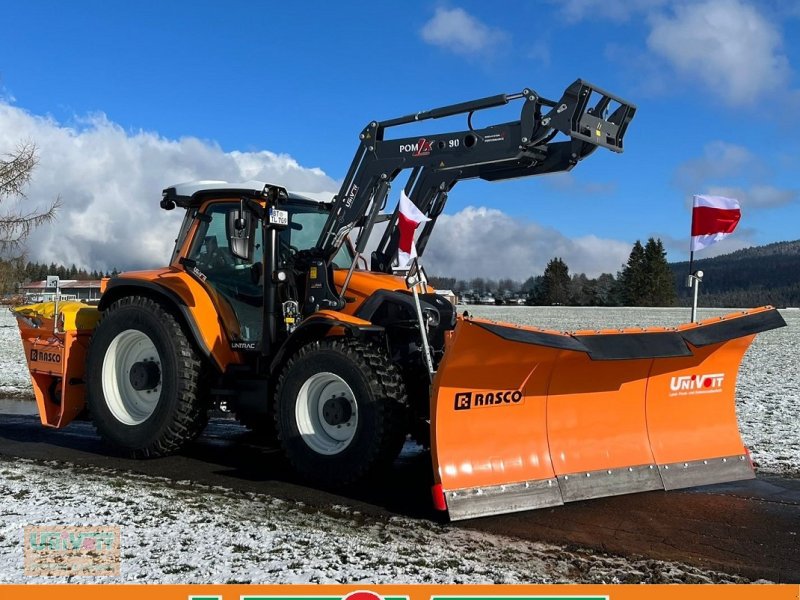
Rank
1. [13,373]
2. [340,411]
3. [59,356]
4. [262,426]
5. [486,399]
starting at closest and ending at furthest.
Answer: [486,399], [340,411], [59,356], [262,426], [13,373]

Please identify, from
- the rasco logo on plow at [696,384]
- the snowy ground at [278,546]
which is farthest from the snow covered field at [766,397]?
the snowy ground at [278,546]

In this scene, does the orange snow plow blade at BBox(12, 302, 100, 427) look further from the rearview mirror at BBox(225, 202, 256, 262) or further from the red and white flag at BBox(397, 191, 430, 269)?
the red and white flag at BBox(397, 191, 430, 269)

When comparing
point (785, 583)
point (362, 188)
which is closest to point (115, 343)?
point (362, 188)

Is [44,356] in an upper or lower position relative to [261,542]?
upper

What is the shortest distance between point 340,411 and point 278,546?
1438mm

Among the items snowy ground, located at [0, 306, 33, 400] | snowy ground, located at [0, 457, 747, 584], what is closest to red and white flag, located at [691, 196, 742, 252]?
snowy ground, located at [0, 457, 747, 584]

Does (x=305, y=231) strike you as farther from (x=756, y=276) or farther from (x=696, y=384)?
(x=756, y=276)

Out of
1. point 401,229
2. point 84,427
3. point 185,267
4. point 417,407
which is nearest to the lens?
point 401,229

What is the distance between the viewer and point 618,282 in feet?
297

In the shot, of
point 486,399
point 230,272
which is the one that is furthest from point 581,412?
point 230,272

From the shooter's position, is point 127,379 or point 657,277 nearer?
point 127,379

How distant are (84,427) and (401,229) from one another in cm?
528

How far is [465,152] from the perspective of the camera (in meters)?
5.98

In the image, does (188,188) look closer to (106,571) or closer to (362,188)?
(362,188)
